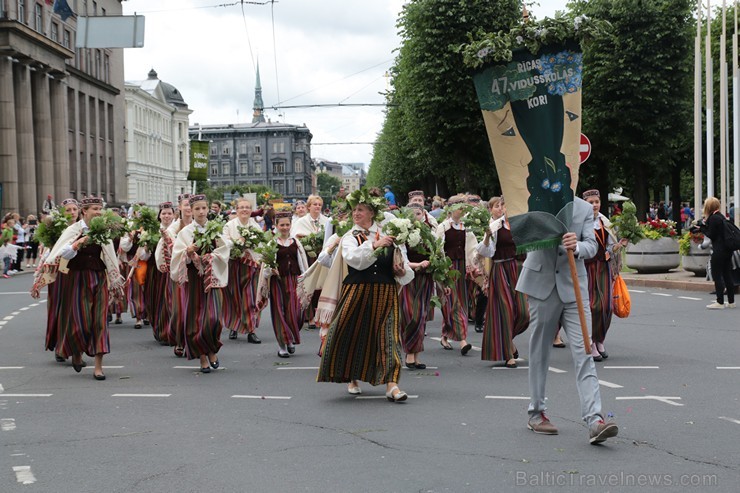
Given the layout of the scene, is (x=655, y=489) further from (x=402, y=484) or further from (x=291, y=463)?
(x=291, y=463)

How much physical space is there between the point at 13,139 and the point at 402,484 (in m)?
47.0

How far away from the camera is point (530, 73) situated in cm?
739

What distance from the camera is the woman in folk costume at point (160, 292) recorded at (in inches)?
563

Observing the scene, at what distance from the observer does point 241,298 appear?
1479 cm

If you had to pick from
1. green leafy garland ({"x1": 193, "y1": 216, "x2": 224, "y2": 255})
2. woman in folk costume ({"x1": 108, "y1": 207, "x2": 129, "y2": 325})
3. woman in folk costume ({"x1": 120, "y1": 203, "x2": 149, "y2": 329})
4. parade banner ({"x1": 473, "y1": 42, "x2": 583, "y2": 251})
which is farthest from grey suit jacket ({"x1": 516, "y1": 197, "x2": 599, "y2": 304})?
woman in folk costume ({"x1": 108, "y1": 207, "x2": 129, "y2": 325})

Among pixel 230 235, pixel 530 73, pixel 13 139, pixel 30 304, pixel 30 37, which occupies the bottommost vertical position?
pixel 30 304

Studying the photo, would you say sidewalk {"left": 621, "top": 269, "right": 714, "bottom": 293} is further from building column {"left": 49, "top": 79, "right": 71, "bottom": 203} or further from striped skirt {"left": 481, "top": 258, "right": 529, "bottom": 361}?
building column {"left": 49, "top": 79, "right": 71, "bottom": 203}

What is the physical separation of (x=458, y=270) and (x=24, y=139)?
43.0 m

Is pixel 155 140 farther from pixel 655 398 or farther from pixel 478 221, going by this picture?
pixel 655 398

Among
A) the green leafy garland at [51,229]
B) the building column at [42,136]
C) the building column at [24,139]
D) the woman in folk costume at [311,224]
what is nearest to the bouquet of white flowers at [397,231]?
the green leafy garland at [51,229]

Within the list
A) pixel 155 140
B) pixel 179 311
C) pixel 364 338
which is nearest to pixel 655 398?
pixel 364 338

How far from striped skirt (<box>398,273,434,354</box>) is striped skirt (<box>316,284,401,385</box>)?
223 cm

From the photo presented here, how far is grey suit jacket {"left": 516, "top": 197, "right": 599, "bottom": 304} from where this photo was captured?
A: 24.4ft

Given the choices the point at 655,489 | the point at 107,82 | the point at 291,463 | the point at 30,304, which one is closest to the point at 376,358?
the point at 291,463
